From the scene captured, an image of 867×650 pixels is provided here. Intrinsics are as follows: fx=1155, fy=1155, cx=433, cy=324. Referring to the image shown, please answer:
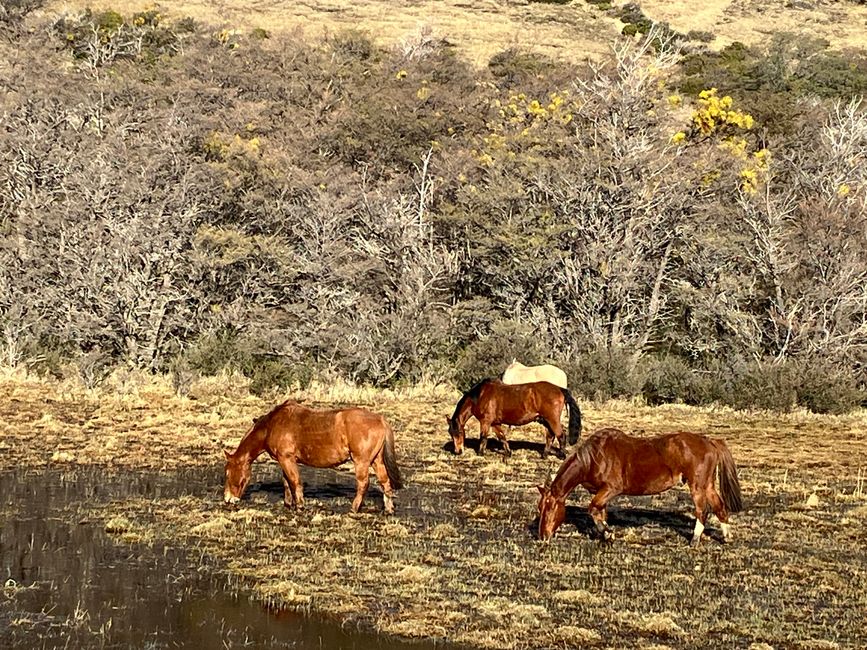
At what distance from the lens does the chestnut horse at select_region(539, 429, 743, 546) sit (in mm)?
11047

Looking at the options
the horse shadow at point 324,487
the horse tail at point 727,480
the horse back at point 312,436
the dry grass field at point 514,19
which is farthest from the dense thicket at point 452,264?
the dry grass field at point 514,19

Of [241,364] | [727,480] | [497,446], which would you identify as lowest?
[497,446]

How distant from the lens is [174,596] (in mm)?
9055

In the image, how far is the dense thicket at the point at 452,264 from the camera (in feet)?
80.7

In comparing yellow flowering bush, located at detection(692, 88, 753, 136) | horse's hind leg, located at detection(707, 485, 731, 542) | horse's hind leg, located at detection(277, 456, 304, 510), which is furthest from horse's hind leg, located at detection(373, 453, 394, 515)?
yellow flowering bush, located at detection(692, 88, 753, 136)

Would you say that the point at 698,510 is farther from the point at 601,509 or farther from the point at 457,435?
the point at 457,435

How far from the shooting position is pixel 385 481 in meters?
12.2

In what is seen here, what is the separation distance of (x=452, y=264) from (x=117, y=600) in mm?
18566

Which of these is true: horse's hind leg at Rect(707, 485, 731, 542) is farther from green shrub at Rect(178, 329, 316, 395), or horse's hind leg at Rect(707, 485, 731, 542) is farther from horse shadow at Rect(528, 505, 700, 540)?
green shrub at Rect(178, 329, 316, 395)

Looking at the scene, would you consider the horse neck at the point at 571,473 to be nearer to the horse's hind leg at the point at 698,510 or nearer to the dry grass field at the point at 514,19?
the horse's hind leg at the point at 698,510

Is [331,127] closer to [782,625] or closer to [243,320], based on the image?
[243,320]

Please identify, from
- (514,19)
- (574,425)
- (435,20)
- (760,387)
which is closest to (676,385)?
(760,387)

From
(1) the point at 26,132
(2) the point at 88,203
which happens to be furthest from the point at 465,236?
(1) the point at 26,132

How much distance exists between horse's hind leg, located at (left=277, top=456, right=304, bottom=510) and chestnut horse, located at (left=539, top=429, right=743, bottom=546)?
2835 millimetres
